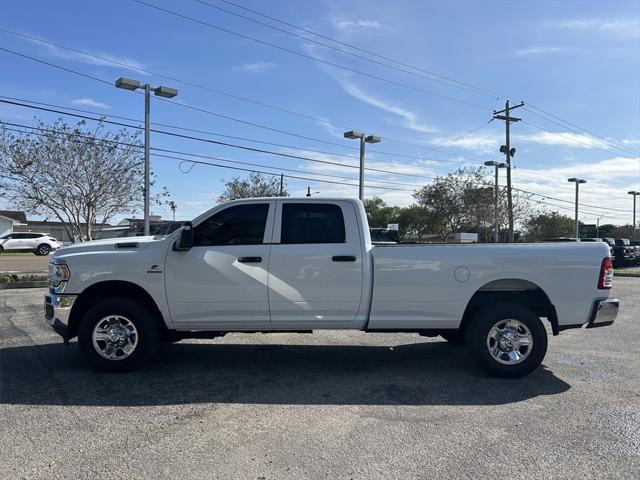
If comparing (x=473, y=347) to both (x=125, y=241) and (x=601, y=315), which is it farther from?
(x=125, y=241)

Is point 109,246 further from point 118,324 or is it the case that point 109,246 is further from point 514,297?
point 514,297

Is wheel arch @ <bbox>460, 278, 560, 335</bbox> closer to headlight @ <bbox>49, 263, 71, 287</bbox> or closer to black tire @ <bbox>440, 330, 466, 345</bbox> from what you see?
black tire @ <bbox>440, 330, 466, 345</bbox>

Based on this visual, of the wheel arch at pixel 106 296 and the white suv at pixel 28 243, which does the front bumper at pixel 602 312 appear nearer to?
the wheel arch at pixel 106 296

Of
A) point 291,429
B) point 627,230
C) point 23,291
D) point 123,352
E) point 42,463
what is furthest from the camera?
point 627,230

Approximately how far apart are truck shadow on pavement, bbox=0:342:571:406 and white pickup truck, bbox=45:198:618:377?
355mm

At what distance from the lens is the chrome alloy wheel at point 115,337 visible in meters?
5.64

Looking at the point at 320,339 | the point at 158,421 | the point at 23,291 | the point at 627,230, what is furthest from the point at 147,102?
the point at 627,230

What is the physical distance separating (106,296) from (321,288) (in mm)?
2457

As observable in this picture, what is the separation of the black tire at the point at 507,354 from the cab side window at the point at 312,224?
6.00 ft

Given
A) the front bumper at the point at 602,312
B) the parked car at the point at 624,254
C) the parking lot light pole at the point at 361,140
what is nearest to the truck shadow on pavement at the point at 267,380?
the front bumper at the point at 602,312

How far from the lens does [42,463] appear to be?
358cm

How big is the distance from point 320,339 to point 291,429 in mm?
3556

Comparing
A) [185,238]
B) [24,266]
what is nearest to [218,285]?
[185,238]

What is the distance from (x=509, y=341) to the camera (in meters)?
5.77
